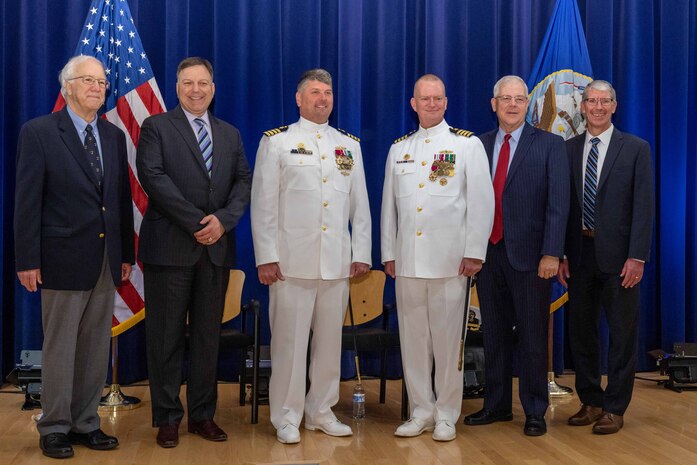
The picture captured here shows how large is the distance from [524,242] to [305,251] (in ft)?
3.69

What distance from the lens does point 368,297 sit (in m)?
4.76

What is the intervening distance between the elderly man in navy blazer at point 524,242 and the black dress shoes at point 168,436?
1539 millimetres

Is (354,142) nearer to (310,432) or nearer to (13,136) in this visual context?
(310,432)

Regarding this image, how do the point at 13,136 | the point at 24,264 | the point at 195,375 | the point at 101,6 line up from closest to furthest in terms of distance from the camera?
1. the point at 24,264
2. the point at 195,375
3. the point at 101,6
4. the point at 13,136

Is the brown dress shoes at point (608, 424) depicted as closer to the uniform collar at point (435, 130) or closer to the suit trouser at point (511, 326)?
the suit trouser at point (511, 326)

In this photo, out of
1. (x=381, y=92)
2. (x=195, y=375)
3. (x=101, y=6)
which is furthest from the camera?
(x=381, y=92)

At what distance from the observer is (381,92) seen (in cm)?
548

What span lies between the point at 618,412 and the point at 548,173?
1323 millimetres

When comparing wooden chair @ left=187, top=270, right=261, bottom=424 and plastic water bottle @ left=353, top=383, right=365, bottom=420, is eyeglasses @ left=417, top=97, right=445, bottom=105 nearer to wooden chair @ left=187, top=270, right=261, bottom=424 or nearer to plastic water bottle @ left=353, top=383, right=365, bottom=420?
wooden chair @ left=187, top=270, right=261, bottom=424

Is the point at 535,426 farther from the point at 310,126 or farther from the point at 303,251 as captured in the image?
the point at 310,126

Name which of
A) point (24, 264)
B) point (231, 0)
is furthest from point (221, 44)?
point (24, 264)

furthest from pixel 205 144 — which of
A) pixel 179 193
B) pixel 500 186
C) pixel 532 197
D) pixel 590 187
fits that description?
pixel 590 187

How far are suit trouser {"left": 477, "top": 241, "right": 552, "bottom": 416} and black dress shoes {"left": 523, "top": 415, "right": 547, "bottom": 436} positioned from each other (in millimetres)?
26

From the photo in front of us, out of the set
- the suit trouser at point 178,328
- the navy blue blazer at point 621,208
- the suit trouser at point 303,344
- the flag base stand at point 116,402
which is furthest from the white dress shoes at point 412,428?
the flag base stand at point 116,402
